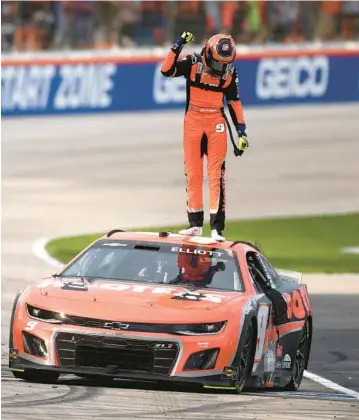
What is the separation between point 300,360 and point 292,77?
31388mm

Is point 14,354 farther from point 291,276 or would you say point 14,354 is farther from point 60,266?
point 60,266

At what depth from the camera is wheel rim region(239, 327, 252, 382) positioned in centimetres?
1242

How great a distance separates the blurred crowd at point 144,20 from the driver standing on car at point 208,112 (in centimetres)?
2259

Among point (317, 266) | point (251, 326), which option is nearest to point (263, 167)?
point (317, 266)

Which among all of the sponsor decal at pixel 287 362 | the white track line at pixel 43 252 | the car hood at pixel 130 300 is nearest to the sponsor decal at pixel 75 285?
the car hood at pixel 130 300

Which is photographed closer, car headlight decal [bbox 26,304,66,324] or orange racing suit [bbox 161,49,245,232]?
car headlight decal [bbox 26,304,66,324]

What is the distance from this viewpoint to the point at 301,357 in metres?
14.5

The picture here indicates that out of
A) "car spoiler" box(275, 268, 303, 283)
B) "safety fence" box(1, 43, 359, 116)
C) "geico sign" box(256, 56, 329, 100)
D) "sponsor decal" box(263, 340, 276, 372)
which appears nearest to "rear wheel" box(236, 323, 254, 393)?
"sponsor decal" box(263, 340, 276, 372)

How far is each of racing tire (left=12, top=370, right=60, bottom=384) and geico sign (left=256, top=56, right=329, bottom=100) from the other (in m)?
31.7

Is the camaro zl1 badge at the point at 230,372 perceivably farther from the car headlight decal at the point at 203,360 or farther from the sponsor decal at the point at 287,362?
the sponsor decal at the point at 287,362

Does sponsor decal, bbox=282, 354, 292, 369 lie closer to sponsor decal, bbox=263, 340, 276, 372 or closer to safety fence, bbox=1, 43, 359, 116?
sponsor decal, bbox=263, 340, 276, 372

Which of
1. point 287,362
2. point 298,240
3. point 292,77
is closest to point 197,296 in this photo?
point 287,362

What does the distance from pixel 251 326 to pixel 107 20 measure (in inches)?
1088

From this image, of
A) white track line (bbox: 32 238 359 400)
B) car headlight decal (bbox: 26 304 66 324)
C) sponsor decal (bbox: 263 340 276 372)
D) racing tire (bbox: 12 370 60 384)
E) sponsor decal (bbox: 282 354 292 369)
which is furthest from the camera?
white track line (bbox: 32 238 359 400)
